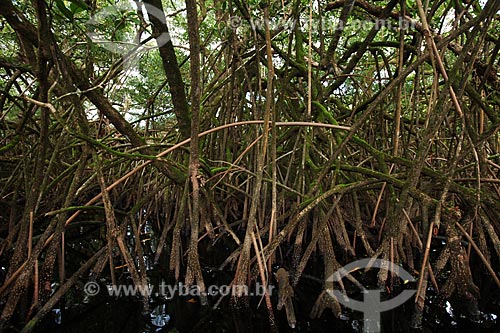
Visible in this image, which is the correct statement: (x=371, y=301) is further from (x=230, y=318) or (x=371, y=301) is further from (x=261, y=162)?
(x=261, y=162)

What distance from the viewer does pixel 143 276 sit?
1.74 metres

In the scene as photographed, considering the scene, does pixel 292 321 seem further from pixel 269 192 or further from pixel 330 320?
pixel 269 192

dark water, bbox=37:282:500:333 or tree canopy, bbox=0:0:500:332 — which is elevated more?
tree canopy, bbox=0:0:500:332

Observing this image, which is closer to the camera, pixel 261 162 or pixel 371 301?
pixel 261 162

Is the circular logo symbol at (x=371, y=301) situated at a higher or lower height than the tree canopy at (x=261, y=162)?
lower

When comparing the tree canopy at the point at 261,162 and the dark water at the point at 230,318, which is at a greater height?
the tree canopy at the point at 261,162

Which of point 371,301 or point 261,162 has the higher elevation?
point 261,162

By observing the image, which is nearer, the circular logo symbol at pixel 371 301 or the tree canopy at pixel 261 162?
the tree canopy at pixel 261 162

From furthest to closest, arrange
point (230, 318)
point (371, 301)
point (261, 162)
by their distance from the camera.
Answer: point (371, 301) → point (230, 318) → point (261, 162)

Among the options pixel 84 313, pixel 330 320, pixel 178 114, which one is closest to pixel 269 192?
pixel 178 114

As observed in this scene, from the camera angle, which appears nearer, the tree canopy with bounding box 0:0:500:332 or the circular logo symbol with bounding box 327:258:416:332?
the tree canopy with bounding box 0:0:500:332

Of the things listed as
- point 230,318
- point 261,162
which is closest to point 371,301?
point 230,318

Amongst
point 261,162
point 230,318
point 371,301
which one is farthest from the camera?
point 371,301

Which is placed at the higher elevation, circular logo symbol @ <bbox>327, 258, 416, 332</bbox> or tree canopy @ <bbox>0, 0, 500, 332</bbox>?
tree canopy @ <bbox>0, 0, 500, 332</bbox>
